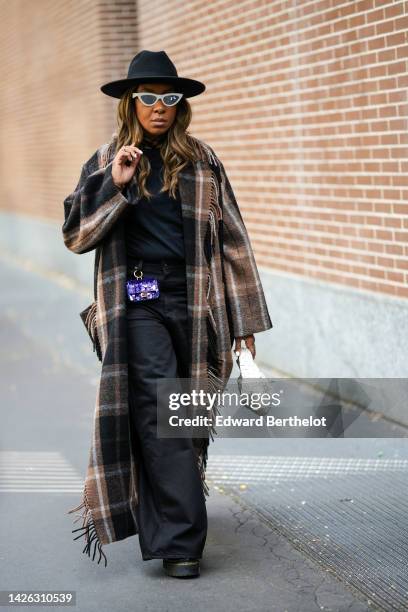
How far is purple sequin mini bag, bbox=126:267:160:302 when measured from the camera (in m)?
4.76

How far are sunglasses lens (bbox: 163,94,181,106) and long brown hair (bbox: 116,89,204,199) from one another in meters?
0.05

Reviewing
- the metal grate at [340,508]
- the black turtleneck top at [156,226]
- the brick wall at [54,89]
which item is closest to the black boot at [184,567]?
the metal grate at [340,508]

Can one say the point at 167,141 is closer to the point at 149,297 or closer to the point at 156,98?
the point at 156,98

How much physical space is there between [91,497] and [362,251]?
3179mm

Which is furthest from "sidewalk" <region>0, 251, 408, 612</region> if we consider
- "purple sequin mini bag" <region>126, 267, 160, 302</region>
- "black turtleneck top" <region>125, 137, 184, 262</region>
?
"black turtleneck top" <region>125, 137, 184, 262</region>

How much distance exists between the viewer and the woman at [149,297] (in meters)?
4.70

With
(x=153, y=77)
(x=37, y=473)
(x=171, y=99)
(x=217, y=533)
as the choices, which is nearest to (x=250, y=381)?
(x=217, y=533)

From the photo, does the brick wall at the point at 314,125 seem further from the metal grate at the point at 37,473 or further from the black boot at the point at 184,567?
the black boot at the point at 184,567

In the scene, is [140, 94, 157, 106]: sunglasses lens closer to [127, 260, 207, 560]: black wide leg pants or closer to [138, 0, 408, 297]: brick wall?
[127, 260, 207, 560]: black wide leg pants

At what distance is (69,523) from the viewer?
5641 millimetres

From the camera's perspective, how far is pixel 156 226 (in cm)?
477

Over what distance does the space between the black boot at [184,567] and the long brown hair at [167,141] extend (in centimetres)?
149

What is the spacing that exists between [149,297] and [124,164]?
0.55 m

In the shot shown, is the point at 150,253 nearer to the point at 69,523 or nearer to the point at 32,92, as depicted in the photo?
the point at 69,523
